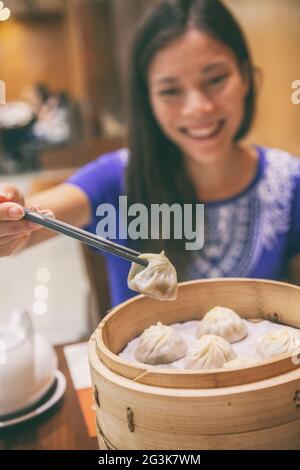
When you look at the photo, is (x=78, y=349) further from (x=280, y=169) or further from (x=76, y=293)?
(x=76, y=293)

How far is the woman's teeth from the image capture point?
1.31 m

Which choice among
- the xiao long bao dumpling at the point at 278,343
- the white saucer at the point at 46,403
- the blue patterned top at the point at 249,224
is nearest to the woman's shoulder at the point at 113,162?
the blue patterned top at the point at 249,224

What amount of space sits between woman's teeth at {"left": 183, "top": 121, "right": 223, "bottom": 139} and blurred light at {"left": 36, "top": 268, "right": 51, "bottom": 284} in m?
3.67

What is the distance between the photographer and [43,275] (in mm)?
4922

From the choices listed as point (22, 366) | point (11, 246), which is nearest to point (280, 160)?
point (11, 246)

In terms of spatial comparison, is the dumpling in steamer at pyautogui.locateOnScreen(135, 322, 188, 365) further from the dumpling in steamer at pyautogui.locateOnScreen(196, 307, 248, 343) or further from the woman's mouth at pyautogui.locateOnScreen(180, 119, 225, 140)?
the woman's mouth at pyautogui.locateOnScreen(180, 119, 225, 140)

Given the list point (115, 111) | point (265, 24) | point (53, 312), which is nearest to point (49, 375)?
point (265, 24)

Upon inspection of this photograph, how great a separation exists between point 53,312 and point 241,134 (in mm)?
2846

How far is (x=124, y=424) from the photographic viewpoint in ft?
2.47

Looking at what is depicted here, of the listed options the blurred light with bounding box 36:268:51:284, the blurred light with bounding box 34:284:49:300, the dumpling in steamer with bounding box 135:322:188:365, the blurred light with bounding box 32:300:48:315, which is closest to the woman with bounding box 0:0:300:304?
the dumpling in steamer with bounding box 135:322:188:365

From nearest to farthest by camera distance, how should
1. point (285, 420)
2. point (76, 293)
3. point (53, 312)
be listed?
point (285, 420), point (53, 312), point (76, 293)

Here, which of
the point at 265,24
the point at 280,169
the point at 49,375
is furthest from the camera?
the point at 265,24

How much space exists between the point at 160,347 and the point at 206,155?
66cm

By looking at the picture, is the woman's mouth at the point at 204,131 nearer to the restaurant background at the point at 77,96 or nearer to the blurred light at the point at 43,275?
the restaurant background at the point at 77,96
